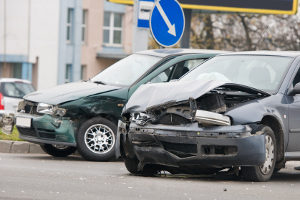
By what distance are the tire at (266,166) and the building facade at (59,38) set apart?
132 ft

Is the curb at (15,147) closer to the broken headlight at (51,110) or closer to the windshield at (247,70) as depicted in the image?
the broken headlight at (51,110)

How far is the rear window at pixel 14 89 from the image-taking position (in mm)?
27656

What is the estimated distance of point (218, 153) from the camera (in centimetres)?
1106

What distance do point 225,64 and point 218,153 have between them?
2.00 metres

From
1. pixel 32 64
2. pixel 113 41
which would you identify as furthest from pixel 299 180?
pixel 113 41

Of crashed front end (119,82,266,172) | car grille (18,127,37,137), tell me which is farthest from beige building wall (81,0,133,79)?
crashed front end (119,82,266,172)

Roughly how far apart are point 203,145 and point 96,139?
12.5 ft

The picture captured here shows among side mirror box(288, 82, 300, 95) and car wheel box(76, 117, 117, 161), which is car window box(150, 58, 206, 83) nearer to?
car wheel box(76, 117, 117, 161)

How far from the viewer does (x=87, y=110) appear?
1442 centimetres

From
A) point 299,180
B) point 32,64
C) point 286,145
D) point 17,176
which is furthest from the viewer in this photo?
point 32,64

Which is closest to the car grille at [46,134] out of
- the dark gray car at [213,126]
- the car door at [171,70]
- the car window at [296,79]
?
the car door at [171,70]

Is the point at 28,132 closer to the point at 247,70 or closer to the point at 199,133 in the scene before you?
the point at 247,70

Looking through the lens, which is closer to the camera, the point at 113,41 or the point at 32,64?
the point at 32,64

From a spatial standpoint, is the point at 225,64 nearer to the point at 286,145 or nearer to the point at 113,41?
the point at 286,145
